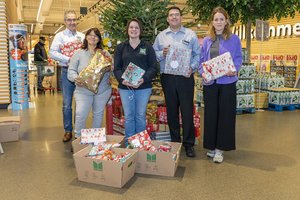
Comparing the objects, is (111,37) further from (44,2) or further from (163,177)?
(44,2)

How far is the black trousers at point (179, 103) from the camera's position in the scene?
348 centimetres

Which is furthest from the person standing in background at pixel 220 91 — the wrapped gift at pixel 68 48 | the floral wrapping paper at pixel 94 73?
the wrapped gift at pixel 68 48

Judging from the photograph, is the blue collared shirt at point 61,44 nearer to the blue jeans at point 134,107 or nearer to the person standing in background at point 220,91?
the blue jeans at point 134,107

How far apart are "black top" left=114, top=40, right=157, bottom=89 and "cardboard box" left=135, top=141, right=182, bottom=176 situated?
0.75 m

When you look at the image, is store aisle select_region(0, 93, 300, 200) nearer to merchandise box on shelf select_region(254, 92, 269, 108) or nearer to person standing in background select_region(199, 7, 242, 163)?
person standing in background select_region(199, 7, 242, 163)

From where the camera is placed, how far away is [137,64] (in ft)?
10.9

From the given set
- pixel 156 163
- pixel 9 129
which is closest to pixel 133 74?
pixel 156 163

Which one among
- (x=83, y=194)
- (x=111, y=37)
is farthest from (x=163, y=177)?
(x=111, y=37)

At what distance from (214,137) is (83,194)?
157 cm

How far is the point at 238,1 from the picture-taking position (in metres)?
5.70

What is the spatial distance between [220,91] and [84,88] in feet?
4.77

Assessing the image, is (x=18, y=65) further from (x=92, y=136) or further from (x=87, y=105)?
(x=92, y=136)

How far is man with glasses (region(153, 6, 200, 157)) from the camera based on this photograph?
342cm

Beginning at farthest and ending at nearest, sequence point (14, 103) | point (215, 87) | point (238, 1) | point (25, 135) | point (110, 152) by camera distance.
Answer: point (14, 103) < point (238, 1) < point (25, 135) < point (215, 87) < point (110, 152)
